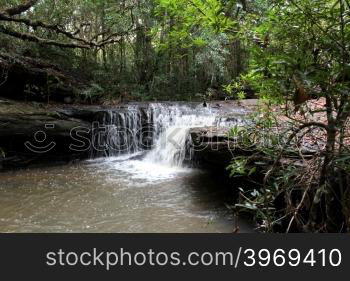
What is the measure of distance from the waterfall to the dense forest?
1.36 meters

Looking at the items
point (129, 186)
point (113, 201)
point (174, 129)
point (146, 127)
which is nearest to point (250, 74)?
point (113, 201)

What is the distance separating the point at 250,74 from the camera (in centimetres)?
264

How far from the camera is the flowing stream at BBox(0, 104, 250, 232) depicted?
4742 millimetres

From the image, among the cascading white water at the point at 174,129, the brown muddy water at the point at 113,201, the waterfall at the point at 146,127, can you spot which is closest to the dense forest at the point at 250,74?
the brown muddy water at the point at 113,201

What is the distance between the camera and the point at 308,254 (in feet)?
6.91

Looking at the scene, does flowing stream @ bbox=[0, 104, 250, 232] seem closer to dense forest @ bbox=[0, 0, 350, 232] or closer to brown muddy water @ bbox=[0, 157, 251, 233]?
brown muddy water @ bbox=[0, 157, 251, 233]

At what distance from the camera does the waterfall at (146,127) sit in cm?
933

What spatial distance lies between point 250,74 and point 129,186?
4.28 meters

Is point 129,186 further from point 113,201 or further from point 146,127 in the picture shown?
point 146,127

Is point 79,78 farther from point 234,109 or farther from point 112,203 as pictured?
point 112,203

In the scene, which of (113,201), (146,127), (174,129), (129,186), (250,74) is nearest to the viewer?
(250,74)

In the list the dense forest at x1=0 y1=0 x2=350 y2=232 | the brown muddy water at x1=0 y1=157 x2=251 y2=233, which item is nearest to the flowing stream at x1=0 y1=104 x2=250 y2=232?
the brown muddy water at x1=0 y1=157 x2=251 y2=233

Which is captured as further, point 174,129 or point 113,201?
point 174,129

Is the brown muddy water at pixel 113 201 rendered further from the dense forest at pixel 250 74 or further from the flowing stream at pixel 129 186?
the dense forest at pixel 250 74
